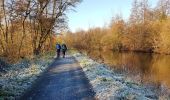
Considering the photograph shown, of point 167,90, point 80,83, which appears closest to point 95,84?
point 80,83

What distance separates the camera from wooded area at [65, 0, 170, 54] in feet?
252

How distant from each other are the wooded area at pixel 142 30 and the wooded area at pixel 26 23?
3152cm

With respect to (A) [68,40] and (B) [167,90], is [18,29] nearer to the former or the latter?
(B) [167,90]

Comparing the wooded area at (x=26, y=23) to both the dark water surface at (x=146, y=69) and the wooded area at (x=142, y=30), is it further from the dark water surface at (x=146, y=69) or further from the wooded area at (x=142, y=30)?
the wooded area at (x=142, y=30)

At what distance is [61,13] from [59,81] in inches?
1233

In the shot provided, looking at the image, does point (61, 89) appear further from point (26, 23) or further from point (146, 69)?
point (26, 23)

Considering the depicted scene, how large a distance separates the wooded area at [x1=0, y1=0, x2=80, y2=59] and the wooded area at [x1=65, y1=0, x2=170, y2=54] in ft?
103

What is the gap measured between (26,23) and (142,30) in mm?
51121

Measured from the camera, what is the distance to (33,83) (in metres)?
17.8

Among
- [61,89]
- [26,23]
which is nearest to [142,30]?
[26,23]

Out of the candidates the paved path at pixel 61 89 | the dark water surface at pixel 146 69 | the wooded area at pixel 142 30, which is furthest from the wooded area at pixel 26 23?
the wooded area at pixel 142 30

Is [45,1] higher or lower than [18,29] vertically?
higher

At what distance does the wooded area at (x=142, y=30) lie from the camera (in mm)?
76719

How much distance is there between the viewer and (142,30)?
8844 cm
